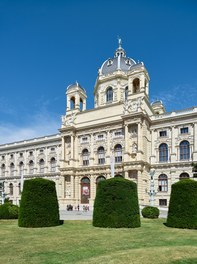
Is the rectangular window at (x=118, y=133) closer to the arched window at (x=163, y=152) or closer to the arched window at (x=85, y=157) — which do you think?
the arched window at (x=85, y=157)

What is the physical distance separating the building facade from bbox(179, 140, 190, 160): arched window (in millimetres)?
168

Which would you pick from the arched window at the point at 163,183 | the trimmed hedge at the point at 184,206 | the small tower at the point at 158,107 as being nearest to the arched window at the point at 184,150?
the arched window at the point at 163,183

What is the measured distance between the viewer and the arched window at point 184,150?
4624cm

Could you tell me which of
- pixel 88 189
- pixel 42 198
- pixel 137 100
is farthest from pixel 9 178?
pixel 42 198

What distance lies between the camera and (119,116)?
5175cm

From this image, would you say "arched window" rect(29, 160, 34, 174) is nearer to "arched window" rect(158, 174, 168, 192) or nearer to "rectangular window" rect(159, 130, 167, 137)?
"arched window" rect(158, 174, 168, 192)

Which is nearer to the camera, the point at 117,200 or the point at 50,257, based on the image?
the point at 50,257

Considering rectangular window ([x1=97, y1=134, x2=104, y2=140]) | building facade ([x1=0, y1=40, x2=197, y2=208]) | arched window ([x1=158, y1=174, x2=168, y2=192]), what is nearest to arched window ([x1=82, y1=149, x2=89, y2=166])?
building facade ([x1=0, y1=40, x2=197, y2=208])

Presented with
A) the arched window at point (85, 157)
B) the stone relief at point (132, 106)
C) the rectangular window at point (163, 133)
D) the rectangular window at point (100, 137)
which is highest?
the stone relief at point (132, 106)

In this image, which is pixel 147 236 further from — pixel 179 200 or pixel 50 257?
pixel 50 257

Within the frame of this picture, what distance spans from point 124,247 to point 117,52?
61.7 metres

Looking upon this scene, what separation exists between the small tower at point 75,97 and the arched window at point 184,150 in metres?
22.5

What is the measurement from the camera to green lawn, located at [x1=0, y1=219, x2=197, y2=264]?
1052 centimetres

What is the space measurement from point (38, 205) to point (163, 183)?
103ft
